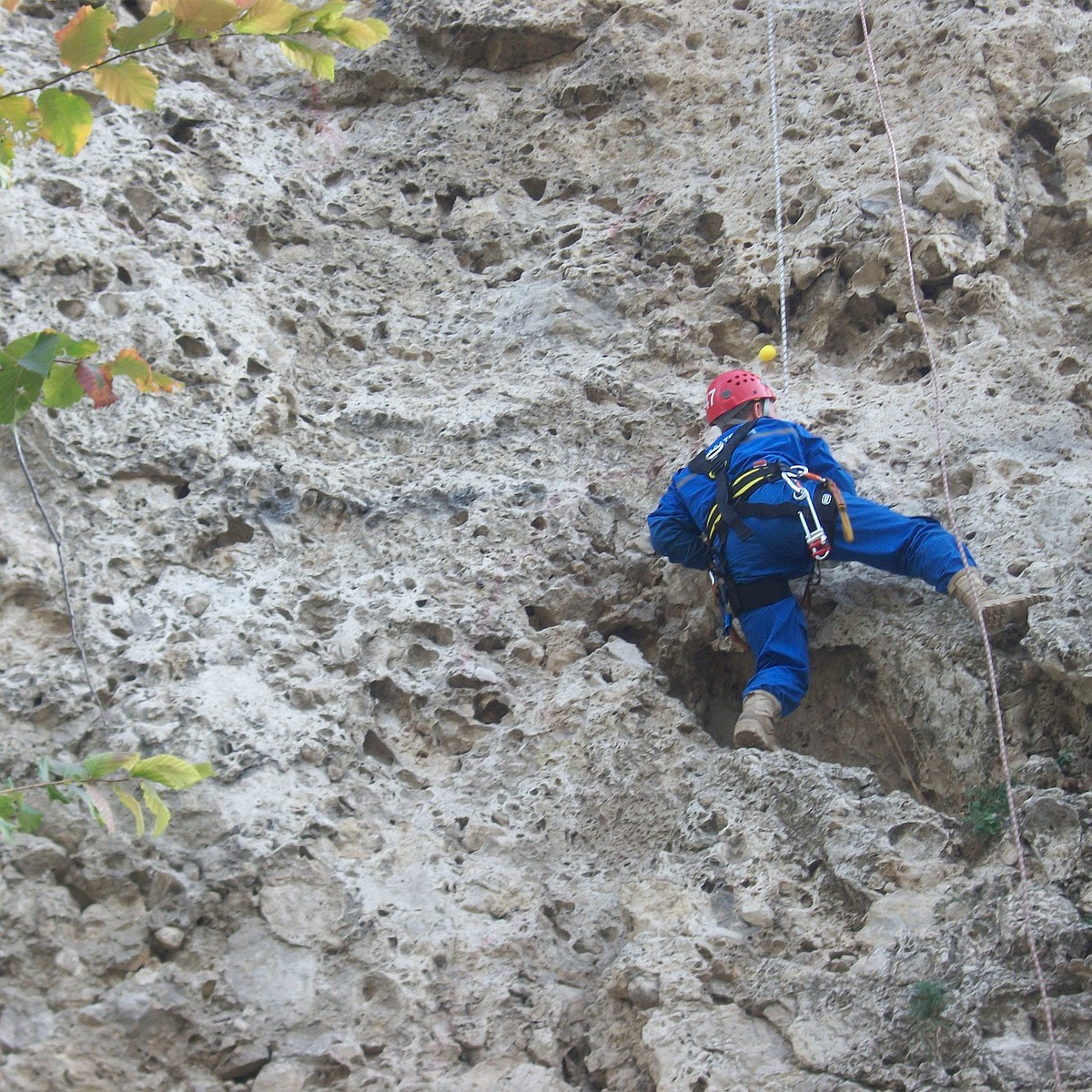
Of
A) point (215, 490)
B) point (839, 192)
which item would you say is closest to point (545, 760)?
point (215, 490)

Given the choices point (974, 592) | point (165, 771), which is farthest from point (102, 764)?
point (974, 592)

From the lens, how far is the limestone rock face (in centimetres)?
365

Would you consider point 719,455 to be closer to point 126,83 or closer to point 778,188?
point 778,188

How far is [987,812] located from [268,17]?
2.86m

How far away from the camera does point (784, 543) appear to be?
455cm

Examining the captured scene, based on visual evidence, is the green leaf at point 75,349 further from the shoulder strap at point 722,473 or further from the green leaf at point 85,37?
the shoulder strap at point 722,473

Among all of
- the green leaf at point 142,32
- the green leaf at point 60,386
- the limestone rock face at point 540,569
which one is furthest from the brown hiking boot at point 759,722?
the green leaf at point 142,32

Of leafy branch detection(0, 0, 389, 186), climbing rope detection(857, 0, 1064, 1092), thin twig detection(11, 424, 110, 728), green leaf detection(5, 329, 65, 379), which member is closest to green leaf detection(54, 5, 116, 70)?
leafy branch detection(0, 0, 389, 186)

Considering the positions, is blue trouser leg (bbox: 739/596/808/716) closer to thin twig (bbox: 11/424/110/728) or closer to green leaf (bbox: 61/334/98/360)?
thin twig (bbox: 11/424/110/728)

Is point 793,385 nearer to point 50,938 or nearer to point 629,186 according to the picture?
point 629,186

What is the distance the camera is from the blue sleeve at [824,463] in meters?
4.72

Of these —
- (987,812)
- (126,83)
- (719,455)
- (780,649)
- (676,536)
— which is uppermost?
(126,83)

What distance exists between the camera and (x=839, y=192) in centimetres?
574

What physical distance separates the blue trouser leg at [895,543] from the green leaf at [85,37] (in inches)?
108
